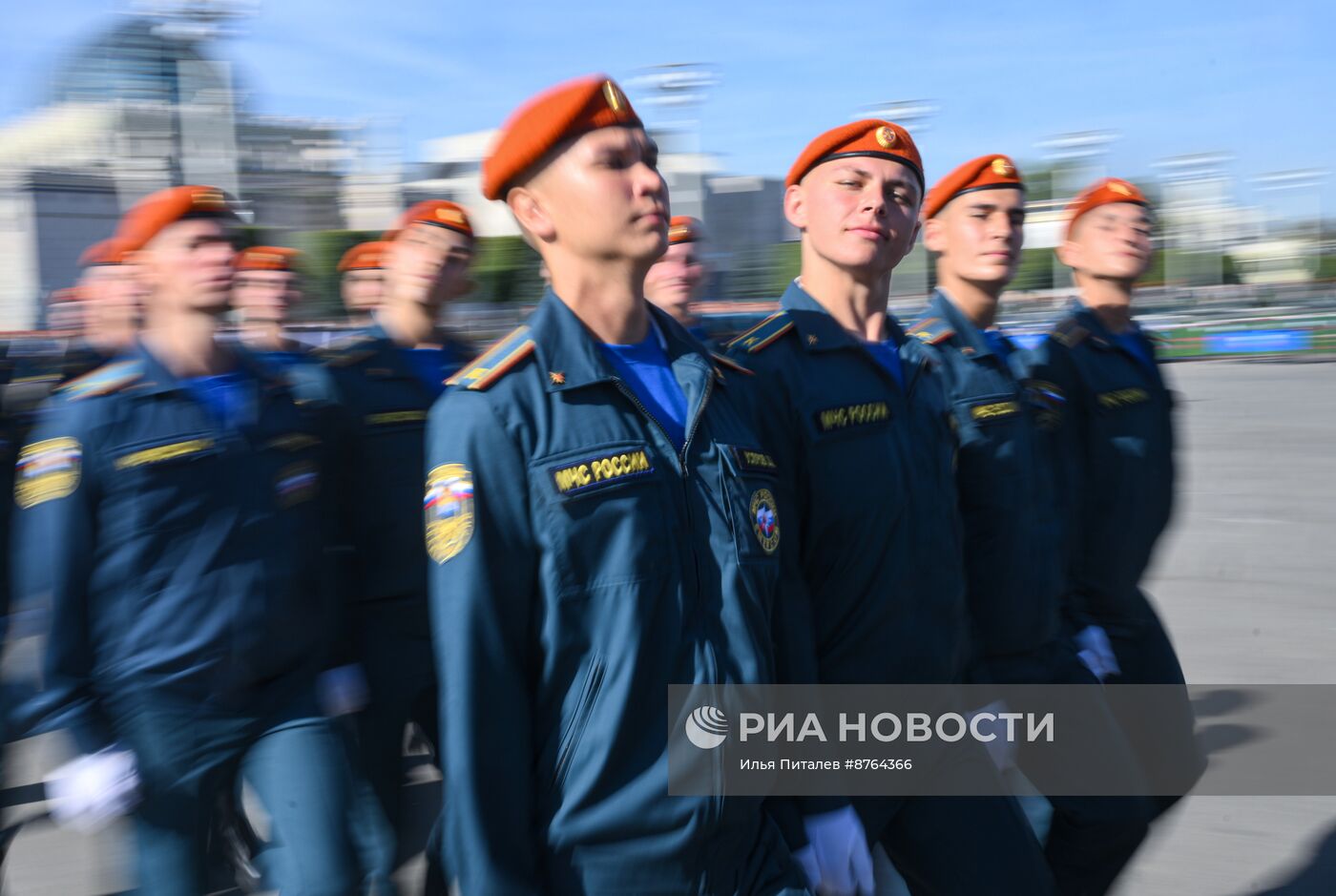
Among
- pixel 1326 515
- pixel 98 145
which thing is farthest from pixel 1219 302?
pixel 98 145

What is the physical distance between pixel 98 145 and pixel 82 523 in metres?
53.7

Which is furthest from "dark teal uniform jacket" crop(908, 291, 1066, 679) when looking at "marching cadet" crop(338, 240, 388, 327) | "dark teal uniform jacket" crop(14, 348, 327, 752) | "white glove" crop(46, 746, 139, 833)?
"marching cadet" crop(338, 240, 388, 327)

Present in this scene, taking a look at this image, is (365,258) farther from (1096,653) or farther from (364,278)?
(1096,653)

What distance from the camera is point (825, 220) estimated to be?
291cm

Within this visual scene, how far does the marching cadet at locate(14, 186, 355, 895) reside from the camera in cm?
277

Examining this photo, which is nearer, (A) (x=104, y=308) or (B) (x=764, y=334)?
(B) (x=764, y=334)

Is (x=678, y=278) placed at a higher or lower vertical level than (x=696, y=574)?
higher

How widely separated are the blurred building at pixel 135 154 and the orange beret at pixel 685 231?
35.8 metres

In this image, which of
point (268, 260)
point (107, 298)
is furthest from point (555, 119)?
point (107, 298)

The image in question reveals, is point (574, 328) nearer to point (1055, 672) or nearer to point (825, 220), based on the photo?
point (825, 220)

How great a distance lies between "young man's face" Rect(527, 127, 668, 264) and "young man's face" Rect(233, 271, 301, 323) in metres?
2.99

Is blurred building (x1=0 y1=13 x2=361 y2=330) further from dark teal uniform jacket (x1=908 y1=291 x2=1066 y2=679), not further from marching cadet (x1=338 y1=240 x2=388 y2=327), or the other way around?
dark teal uniform jacket (x1=908 y1=291 x2=1066 y2=679)

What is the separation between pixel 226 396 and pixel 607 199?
141 cm

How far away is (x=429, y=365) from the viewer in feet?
13.0
